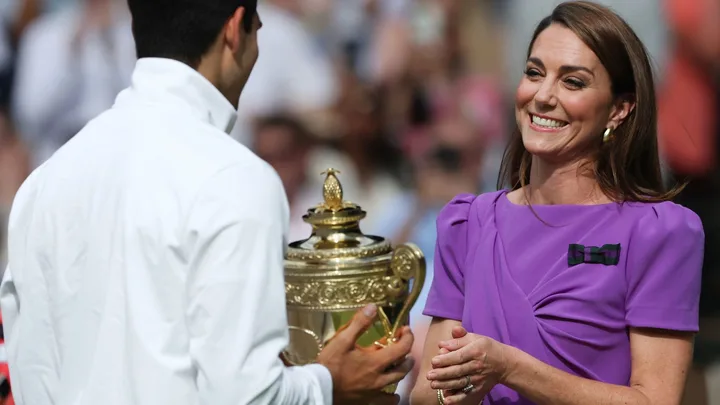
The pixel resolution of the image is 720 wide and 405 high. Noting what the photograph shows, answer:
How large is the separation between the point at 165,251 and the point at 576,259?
2.94ft

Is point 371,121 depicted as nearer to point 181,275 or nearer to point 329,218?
point 329,218

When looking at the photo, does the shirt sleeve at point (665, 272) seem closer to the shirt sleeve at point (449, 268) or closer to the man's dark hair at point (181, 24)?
the shirt sleeve at point (449, 268)

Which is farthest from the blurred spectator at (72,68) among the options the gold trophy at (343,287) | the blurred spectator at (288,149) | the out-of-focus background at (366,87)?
the gold trophy at (343,287)

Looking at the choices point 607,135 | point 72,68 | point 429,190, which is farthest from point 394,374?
point 72,68

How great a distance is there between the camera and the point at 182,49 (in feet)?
7.12

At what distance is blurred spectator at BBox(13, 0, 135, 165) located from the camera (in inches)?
251

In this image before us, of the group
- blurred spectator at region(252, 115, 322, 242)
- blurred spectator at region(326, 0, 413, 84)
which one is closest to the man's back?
blurred spectator at region(252, 115, 322, 242)

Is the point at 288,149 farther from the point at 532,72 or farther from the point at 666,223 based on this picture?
the point at 666,223

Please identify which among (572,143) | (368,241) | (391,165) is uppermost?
(572,143)

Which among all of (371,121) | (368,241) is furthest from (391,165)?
(368,241)

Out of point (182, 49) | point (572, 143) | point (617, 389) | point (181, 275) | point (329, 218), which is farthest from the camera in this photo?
point (329, 218)

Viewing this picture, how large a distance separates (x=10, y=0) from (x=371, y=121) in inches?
80.7

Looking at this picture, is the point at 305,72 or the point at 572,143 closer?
the point at 572,143

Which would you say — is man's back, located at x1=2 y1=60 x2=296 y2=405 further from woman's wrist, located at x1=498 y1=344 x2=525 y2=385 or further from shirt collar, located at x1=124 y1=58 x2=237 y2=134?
woman's wrist, located at x1=498 y1=344 x2=525 y2=385
